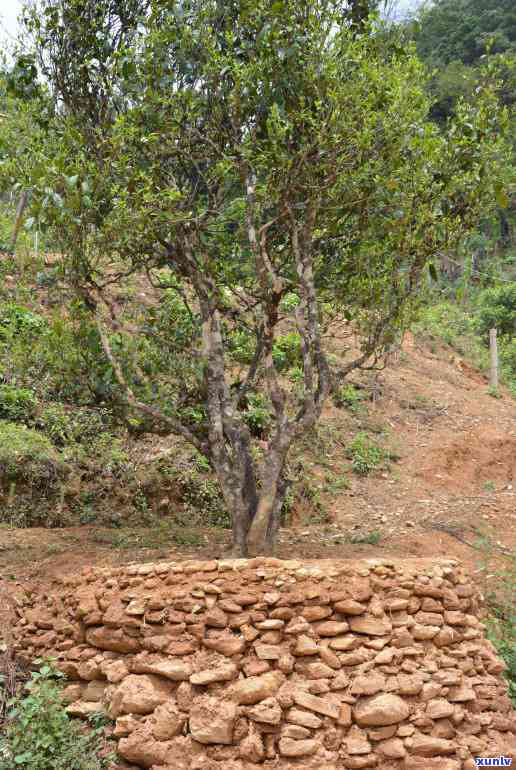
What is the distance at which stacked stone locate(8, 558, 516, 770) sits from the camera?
3.25 metres

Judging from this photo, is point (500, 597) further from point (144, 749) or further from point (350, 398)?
point (350, 398)

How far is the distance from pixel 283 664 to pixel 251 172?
10.9 feet

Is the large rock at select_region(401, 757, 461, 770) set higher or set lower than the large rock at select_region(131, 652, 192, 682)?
lower

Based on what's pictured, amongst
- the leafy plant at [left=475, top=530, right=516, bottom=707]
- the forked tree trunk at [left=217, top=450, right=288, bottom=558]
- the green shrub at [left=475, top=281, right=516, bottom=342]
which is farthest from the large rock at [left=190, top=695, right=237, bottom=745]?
the green shrub at [left=475, top=281, right=516, bottom=342]

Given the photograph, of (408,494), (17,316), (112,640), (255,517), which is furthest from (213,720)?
(17,316)

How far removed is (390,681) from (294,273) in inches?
124

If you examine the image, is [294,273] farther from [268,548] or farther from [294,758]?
[294,758]

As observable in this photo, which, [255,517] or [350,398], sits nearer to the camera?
[255,517]

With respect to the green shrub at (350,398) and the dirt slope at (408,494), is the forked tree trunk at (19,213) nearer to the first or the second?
the dirt slope at (408,494)

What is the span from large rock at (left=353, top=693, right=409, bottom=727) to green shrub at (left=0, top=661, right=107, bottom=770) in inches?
51.5

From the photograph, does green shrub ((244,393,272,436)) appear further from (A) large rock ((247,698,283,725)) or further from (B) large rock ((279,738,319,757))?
(B) large rock ((279,738,319,757))

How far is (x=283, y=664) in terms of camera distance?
3467mm

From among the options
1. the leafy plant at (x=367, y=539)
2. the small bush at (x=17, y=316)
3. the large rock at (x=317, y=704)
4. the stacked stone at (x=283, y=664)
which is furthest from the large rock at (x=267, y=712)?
the small bush at (x=17, y=316)

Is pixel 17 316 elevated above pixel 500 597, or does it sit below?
above
